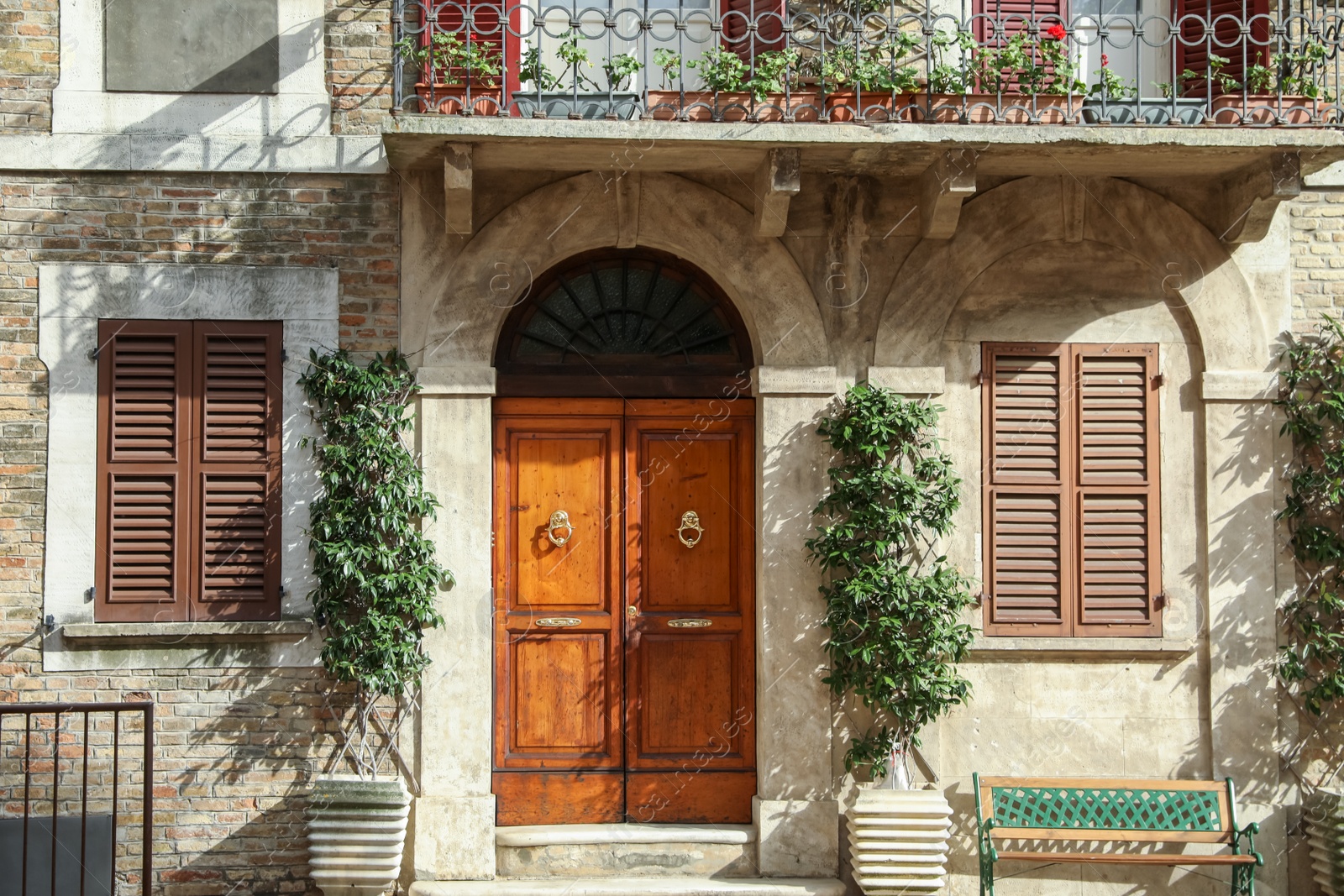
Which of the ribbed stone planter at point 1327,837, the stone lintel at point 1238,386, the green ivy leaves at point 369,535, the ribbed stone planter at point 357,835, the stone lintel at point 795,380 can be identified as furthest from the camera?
the stone lintel at point 1238,386

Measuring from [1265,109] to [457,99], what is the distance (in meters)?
4.57

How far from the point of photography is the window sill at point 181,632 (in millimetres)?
Answer: 6840

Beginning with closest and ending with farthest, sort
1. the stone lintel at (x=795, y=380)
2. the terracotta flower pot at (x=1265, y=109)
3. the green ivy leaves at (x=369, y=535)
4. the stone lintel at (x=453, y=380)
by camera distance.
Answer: the green ivy leaves at (x=369, y=535) → the terracotta flower pot at (x=1265, y=109) → the stone lintel at (x=453, y=380) → the stone lintel at (x=795, y=380)

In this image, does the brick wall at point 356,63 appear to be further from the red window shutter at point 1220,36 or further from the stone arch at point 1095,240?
the red window shutter at point 1220,36

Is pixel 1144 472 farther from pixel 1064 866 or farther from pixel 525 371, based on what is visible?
pixel 525 371

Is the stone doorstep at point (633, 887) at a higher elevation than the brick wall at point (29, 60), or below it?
below

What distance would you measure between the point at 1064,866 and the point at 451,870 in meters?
3.55

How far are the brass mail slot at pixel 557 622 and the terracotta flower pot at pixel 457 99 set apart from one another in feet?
9.56

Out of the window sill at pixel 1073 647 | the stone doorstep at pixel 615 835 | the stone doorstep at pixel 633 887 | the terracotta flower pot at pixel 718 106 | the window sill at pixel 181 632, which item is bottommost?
the stone doorstep at pixel 633 887

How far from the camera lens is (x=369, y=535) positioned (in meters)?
6.84

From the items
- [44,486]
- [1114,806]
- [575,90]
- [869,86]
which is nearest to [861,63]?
[869,86]

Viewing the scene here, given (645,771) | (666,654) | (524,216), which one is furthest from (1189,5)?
(645,771)

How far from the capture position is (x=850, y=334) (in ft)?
24.2

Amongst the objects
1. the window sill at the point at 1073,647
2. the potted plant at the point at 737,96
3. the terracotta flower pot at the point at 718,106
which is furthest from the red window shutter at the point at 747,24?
the window sill at the point at 1073,647
